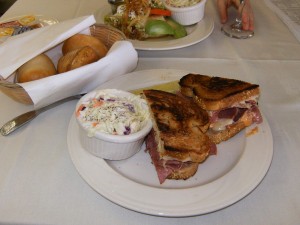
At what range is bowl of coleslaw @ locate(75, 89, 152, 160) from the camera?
1031 mm

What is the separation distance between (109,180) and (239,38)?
1.29 metres

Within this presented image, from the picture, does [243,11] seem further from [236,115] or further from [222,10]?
[236,115]

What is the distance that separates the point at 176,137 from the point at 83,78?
46cm

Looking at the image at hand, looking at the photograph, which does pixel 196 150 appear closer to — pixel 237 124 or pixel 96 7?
pixel 237 124

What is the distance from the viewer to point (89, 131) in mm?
1026

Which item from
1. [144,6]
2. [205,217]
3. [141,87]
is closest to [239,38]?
[144,6]

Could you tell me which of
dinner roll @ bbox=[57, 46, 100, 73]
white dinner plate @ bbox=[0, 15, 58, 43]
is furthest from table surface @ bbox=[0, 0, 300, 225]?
white dinner plate @ bbox=[0, 15, 58, 43]

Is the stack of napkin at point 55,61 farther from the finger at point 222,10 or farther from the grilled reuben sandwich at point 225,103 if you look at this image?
the finger at point 222,10

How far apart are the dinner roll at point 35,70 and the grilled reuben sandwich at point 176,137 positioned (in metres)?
0.44

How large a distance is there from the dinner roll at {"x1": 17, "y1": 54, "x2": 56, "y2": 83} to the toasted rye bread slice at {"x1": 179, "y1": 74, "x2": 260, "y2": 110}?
1.85 feet

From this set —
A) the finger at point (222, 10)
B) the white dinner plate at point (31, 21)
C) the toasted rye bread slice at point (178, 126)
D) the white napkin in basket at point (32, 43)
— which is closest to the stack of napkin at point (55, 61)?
the white napkin in basket at point (32, 43)

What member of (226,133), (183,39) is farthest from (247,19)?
(226,133)

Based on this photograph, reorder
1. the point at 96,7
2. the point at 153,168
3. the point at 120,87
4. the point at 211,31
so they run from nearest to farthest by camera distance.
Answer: the point at 153,168, the point at 120,87, the point at 211,31, the point at 96,7

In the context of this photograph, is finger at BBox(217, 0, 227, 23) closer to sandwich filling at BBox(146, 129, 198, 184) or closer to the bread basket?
the bread basket
